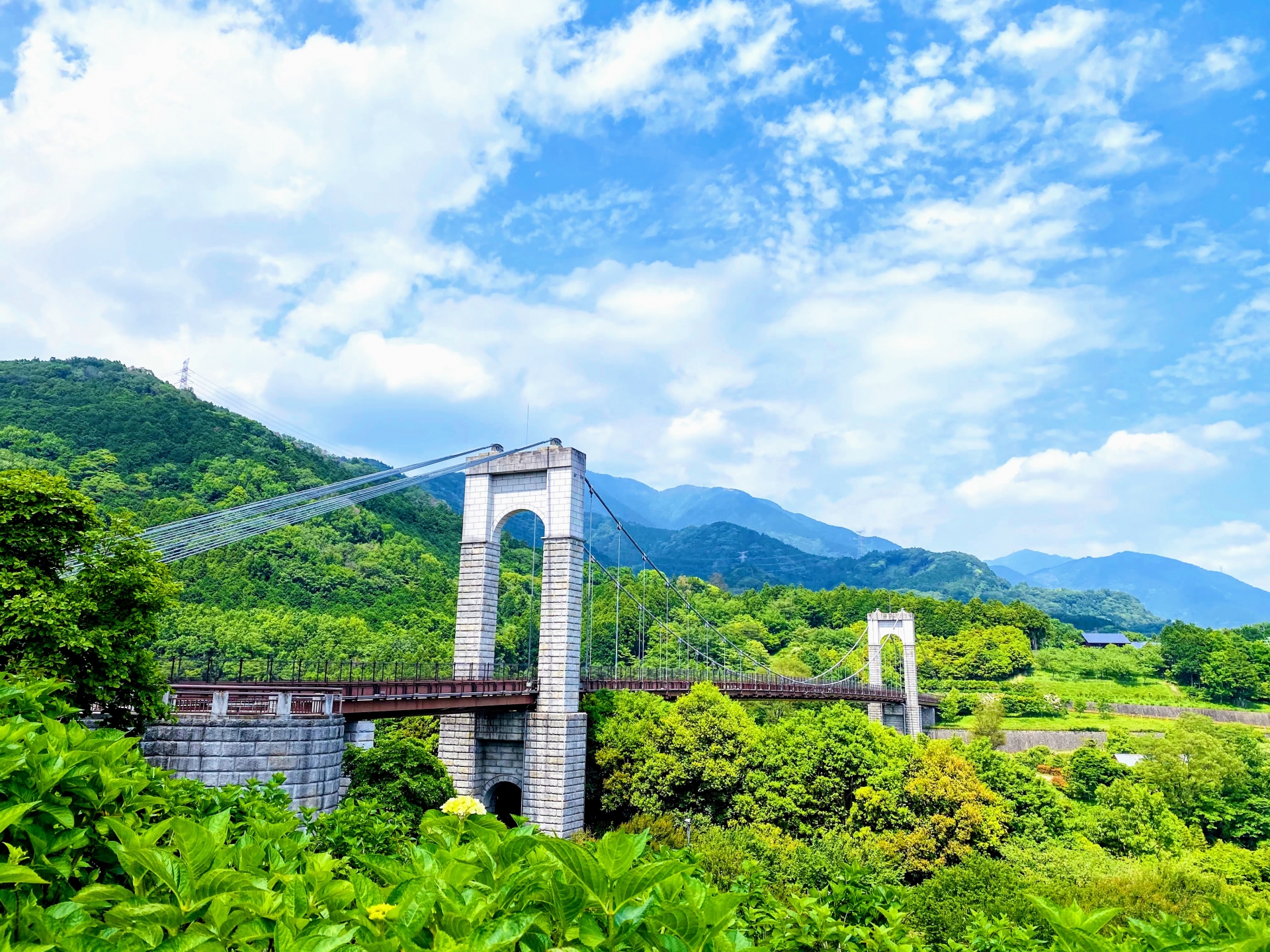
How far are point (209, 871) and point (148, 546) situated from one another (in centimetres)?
1267

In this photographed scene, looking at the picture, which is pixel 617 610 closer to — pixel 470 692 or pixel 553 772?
pixel 553 772

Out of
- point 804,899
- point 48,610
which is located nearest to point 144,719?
point 48,610

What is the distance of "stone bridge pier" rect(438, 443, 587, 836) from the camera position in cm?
2270

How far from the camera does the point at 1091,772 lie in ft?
112

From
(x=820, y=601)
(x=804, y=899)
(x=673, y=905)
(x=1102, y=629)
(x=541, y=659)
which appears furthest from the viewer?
(x=1102, y=629)

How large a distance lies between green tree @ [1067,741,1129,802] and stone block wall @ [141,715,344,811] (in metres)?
31.6

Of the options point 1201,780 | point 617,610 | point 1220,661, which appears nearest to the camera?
point 617,610

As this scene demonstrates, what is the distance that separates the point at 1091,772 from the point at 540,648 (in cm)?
2597

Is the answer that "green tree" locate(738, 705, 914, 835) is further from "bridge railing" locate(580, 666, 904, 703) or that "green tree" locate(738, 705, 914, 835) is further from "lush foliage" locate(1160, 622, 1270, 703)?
"lush foliage" locate(1160, 622, 1270, 703)

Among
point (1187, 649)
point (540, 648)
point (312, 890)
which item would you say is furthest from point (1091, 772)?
point (312, 890)

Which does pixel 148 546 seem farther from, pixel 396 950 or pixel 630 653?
pixel 630 653

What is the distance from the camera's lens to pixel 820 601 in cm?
8331

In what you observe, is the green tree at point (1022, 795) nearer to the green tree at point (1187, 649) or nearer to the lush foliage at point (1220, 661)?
the lush foliage at point (1220, 661)

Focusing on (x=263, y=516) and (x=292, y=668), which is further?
(x=292, y=668)
